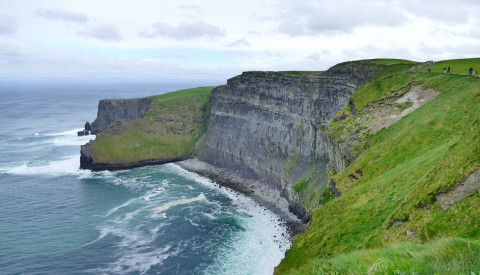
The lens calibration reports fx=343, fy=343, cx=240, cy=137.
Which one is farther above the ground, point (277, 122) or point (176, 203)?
point (277, 122)

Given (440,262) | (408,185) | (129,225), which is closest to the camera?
(440,262)

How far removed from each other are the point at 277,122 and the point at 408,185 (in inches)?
2808

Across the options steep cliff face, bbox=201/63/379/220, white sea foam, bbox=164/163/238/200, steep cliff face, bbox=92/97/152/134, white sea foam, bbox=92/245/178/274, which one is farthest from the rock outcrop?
white sea foam, bbox=92/245/178/274

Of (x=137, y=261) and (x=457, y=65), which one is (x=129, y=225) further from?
(x=457, y=65)

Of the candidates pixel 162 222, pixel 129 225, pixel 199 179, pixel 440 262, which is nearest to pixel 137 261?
pixel 129 225

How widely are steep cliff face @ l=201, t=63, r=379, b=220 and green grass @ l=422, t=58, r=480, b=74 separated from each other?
11.6 metres

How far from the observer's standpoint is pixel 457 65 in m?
64.5

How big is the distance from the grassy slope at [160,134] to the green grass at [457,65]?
82058mm

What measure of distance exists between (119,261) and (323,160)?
162 ft

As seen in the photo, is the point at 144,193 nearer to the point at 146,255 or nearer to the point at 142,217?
the point at 142,217

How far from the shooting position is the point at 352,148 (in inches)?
1900

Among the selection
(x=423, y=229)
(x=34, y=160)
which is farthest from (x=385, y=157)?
(x=34, y=160)

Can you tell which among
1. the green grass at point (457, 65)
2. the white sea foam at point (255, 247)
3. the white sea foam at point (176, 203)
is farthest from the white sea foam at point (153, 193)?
the green grass at point (457, 65)

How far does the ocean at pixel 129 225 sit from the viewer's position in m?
55.1
